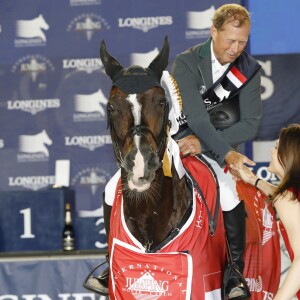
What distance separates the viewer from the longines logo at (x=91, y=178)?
7219 millimetres

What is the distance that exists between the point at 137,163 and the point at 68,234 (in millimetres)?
3390

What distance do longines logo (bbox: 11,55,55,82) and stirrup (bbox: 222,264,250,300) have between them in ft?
12.1

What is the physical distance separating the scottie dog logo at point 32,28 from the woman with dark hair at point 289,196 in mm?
3497

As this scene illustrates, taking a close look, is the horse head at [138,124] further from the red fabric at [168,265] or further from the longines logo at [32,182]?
the longines logo at [32,182]

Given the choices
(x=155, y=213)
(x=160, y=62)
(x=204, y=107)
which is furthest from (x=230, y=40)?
(x=155, y=213)

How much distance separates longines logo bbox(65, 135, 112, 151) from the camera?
7.26 metres

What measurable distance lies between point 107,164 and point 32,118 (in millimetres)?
774

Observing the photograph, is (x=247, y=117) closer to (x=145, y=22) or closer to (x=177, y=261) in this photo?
(x=177, y=261)

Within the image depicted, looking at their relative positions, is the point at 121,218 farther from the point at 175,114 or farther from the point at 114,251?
the point at 175,114

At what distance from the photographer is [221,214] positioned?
162 inches

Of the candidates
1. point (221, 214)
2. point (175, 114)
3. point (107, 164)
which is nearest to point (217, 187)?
point (221, 214)

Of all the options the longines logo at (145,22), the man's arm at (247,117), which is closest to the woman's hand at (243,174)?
the man's arm at (247,117)

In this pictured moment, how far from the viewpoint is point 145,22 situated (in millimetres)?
7223

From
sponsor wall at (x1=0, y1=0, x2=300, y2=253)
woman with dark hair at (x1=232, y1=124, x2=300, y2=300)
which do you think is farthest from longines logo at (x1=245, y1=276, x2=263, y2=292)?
sponsor wall at (x1=0, y1=0, x2=300, y2=253)
